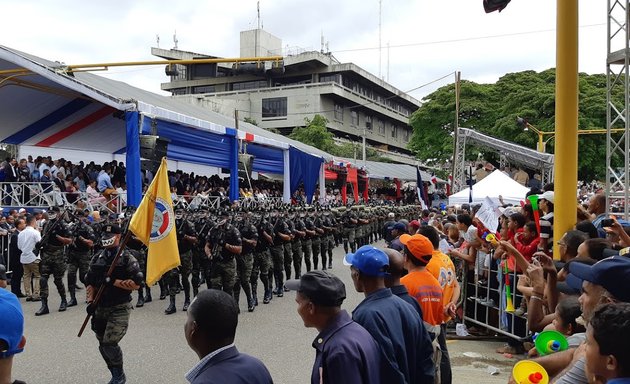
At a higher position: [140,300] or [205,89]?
[205,89]

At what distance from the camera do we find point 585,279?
2652 mm

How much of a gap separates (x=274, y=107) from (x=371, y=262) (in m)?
56.0

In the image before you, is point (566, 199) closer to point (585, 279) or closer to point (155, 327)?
point (585, 279)

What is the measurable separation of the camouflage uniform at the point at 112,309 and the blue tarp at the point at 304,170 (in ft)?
53.0

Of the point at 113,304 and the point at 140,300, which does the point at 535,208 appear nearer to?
the point at 113,304

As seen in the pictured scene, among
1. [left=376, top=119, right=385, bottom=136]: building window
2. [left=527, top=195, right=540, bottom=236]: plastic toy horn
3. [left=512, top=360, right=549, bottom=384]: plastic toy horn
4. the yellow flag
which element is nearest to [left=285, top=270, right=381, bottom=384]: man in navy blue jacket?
[left=512, top=360, right=549, bottom=384]: plastic toy horn

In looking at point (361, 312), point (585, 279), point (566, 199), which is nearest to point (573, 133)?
point (566, 199)

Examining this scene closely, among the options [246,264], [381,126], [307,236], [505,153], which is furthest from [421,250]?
[381,126]

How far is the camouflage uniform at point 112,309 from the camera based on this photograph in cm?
557

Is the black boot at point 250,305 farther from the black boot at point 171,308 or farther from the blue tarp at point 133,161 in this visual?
the blue tarp at point 133,161

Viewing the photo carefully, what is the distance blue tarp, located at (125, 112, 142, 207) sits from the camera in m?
12.6

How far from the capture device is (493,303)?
24.5 ft

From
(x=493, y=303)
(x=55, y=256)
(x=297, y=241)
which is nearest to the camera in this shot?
(x=493, y=303)

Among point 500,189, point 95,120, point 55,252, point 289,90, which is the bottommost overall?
point 55,252
